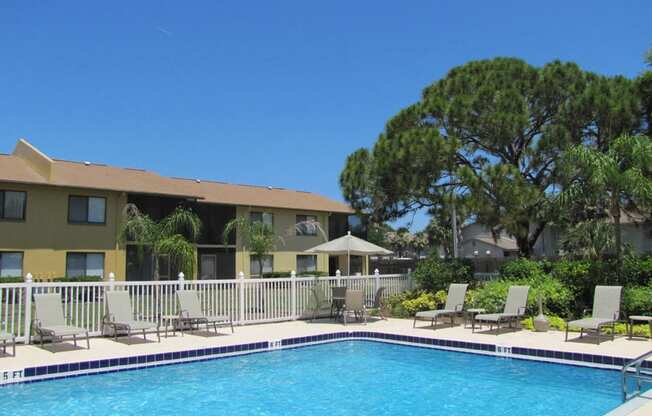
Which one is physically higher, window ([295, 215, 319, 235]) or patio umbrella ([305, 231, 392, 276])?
window ([295, 215, 319, 235])

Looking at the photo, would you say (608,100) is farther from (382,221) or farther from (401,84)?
(382,221)

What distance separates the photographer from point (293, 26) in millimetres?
17500

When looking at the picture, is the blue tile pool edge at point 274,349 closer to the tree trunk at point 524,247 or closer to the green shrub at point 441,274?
the green shrub at point 441,274

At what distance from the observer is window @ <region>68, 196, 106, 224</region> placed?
84.7 feet

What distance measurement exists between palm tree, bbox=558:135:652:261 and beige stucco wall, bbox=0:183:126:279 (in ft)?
66.8

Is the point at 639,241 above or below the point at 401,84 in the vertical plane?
below

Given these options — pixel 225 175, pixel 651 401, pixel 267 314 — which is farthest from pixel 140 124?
Answer: pixel 651 401

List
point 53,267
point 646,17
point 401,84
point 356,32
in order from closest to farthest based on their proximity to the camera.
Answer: point 646,17 < point 356,32 < point 401,84 < point 53,267

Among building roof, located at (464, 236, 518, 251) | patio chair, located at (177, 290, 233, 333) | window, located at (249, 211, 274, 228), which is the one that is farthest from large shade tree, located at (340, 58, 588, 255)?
building roof, located at (464, 236, 518, 251)

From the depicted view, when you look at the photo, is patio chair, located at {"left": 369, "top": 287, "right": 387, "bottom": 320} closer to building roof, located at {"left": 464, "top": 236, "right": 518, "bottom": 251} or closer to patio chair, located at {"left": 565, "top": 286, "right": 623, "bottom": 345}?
patio chair, located at {"left": 565, "top": 286, "right": 623, "bottom": 345}

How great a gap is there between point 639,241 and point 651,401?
29.1 meters

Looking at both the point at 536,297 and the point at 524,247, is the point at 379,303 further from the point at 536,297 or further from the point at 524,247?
the point at 524,247

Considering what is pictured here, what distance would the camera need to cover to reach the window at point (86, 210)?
2581 centimetres

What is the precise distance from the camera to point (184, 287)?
13.1 m
